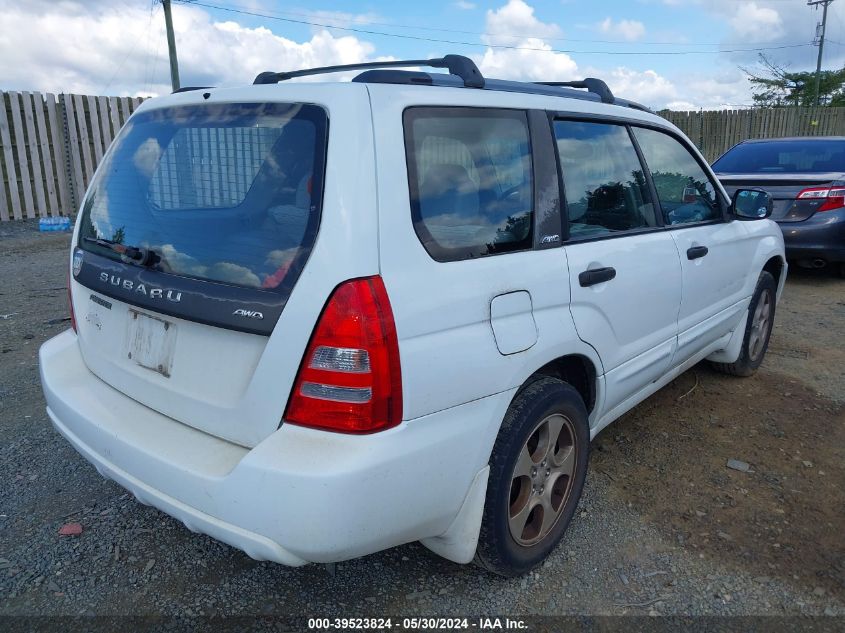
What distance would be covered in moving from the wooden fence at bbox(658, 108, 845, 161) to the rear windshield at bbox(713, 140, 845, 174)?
27.8 feet

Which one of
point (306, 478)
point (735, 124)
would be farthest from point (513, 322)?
→ point (735, 124)

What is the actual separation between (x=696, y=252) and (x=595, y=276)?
3.58 ft

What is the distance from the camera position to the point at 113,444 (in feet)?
7.11

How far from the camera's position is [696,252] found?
3.36m

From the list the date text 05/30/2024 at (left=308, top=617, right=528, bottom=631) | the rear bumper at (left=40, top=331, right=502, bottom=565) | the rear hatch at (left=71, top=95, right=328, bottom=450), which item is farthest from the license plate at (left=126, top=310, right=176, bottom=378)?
the date text 05/30/2024 at (left=308, top=617, right=528, bottom=631)

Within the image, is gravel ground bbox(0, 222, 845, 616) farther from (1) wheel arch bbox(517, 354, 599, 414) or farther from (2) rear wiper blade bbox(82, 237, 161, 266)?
(2) rear wiper blade bbox(82, 237, 161, 266)

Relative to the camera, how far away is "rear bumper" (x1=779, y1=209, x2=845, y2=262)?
6883 millimetres

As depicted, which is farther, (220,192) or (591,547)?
(591,547)

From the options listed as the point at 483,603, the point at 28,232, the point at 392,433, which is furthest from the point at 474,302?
the point at 28,232

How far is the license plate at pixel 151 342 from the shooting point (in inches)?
83.5

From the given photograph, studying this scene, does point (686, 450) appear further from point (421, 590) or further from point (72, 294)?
point (72, 294)

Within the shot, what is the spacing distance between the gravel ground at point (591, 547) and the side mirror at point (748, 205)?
47.6 inches

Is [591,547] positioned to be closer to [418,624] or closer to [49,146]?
[418,624]

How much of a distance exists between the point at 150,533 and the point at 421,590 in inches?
46.5
